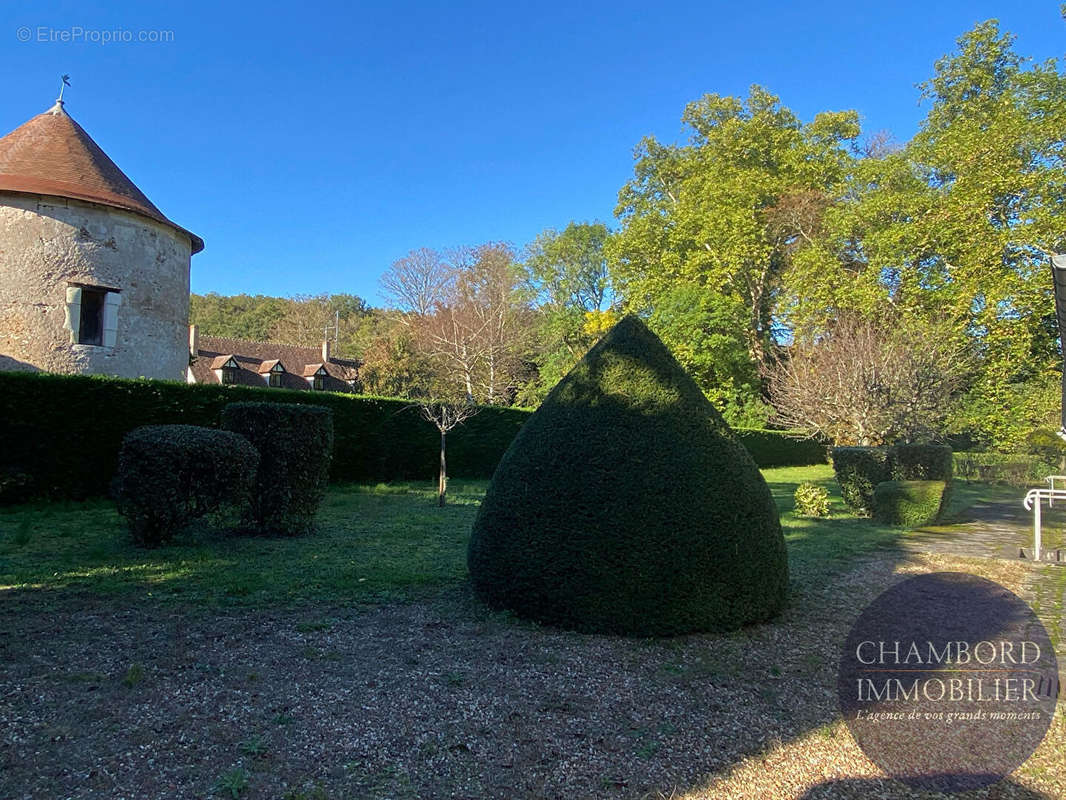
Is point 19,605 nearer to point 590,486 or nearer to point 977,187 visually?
point 590,486

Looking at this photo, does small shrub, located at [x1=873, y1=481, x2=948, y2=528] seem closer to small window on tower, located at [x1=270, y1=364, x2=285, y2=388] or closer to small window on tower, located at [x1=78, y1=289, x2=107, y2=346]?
small window on tower, located at [x1=78, y1=289, x2=107, y2=346]

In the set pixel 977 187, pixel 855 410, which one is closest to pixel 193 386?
pixel 855 410

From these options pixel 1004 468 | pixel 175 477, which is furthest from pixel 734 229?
pixel 175 477

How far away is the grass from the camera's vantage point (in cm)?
546

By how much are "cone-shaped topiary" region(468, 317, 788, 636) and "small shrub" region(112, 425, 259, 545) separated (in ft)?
11.8

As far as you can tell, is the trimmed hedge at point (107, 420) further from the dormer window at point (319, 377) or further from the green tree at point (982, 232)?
the dormer window at point (319, 377)

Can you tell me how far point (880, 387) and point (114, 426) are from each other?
16.4 metres

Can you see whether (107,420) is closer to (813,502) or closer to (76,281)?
(76,281)

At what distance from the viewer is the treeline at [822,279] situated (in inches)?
696

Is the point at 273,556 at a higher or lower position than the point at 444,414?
lower

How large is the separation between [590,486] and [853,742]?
85.8 inches

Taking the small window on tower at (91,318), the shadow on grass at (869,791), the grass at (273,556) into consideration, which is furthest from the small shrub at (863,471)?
the small window on tower at (91,318)

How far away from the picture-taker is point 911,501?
37.0ft

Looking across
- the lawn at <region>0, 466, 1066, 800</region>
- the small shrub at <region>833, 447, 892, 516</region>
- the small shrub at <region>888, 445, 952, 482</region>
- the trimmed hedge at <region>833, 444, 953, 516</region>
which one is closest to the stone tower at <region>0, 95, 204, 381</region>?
the lawn at <region>0, 466, 1066, 800</region>
